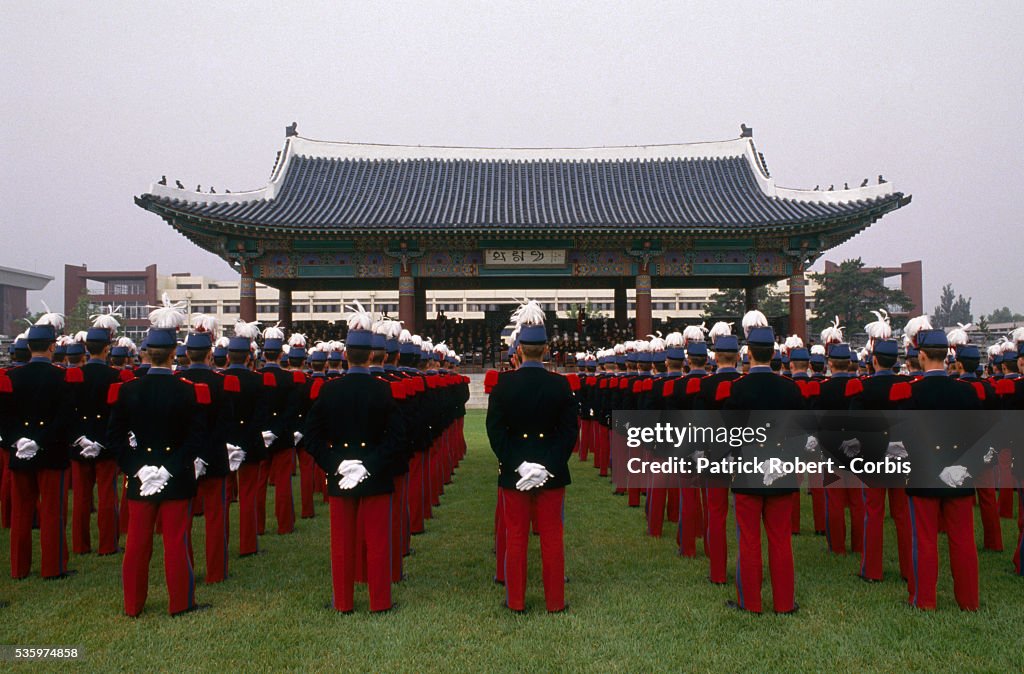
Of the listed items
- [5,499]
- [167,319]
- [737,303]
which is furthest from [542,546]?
[737,303]

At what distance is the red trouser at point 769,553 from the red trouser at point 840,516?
181cm

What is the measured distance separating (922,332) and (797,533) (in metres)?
2.81

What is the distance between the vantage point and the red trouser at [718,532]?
17.2 ft

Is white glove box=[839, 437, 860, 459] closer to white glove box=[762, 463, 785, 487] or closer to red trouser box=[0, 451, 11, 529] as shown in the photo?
white glove box=[762, 463, 785, 487]

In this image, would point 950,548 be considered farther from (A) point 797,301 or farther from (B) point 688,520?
(A) point 797,301

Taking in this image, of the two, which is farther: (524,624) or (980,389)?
(980,389)

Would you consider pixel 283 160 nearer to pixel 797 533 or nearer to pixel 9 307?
pixel 797 533

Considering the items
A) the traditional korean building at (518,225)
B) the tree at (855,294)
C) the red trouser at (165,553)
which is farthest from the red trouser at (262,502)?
the tree at (855,294)

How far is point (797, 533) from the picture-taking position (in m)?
6.99

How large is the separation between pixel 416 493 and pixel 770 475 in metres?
3.77

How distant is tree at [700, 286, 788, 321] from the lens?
44.3 meters

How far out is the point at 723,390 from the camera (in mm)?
4969

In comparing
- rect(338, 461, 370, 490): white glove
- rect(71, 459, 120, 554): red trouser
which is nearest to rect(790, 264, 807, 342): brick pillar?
rect(338, 461, 370, 490): white glove

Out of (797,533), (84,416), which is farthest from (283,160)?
(797,533)
